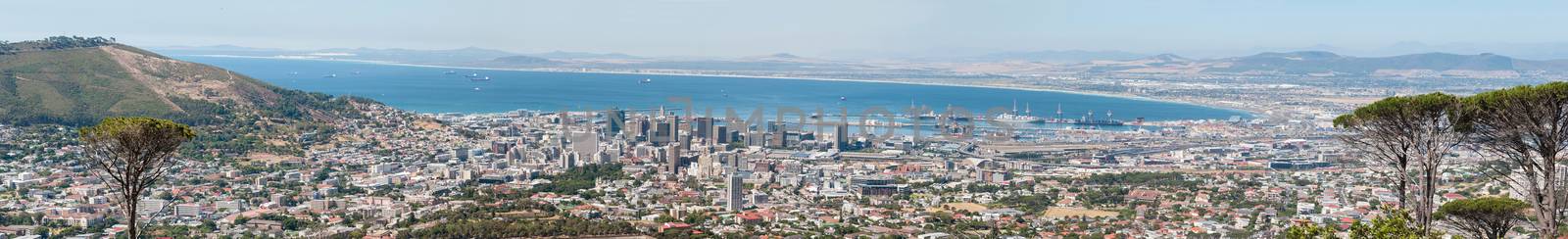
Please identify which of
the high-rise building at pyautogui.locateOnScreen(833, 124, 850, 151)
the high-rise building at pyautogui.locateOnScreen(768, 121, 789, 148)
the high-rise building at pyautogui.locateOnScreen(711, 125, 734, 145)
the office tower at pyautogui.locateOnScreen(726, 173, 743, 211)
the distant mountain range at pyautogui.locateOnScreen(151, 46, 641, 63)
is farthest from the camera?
the distant mountain range at pyautogui.locateOnScreen(151, 46, 641, 63)

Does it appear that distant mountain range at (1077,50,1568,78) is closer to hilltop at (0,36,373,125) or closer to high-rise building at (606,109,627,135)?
high-rise building at (606,109,627,135)

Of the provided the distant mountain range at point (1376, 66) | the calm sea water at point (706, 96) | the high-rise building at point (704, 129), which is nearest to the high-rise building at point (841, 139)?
the high-rise building at point (704, 129)

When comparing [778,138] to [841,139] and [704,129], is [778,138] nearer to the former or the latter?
[841,139]

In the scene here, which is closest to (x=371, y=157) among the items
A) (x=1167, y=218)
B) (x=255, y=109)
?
(x=255, y=109)

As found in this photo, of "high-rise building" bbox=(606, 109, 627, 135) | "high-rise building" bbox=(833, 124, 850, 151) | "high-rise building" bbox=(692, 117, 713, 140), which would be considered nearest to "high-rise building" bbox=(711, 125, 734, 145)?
"high-rise building" bbox=(692, 117, 713, 140)

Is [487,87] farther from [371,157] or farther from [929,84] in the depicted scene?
[371,157]

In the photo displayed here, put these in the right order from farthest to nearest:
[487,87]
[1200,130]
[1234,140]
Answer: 1. [487,87]
2. [1200,130]
3. [1234,140]

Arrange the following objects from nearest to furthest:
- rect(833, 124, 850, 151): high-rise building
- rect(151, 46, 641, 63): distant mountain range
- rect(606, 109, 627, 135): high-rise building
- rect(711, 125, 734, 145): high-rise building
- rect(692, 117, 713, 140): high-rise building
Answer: rect(833, 124, 850, 151): high-rise building, rect(711, 125, 734, 145): high-rise building, rect(692, 117, 713, 140): high-rise building, rect(606, 109, 627, 135): high-rise building, rect(151, 46, 641, 63): distant mountain range
